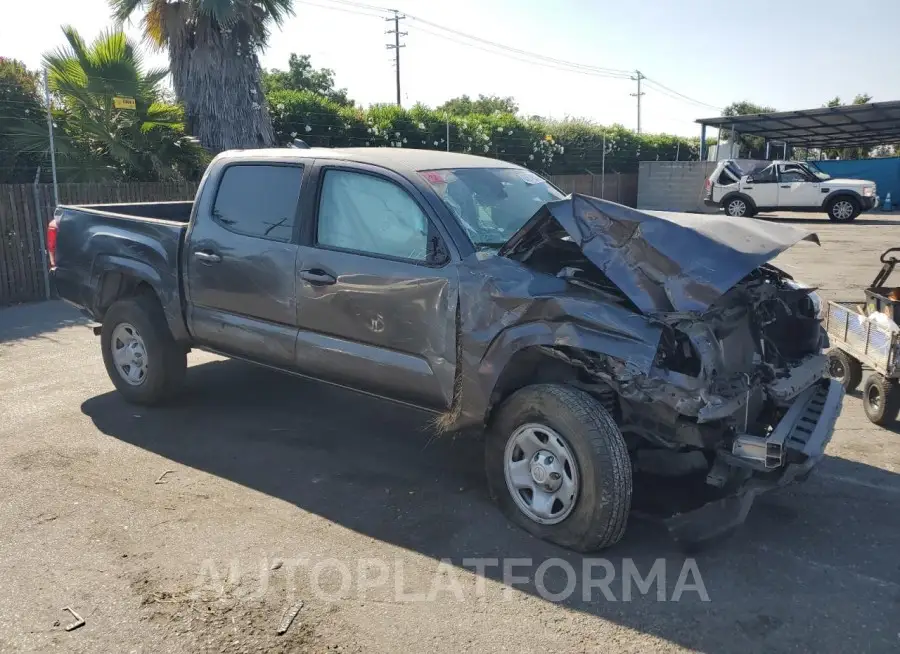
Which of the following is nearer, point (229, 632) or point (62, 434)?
point (229, 632)

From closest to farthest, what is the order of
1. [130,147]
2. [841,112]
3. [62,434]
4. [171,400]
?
[62,434], [171,400], [130,147], [841,112]

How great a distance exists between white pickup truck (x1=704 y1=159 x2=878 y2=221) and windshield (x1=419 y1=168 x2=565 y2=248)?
70.9 feet

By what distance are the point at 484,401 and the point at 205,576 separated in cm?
161

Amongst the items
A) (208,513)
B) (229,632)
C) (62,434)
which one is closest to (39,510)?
(208,513)

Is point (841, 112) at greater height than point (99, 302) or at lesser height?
greater

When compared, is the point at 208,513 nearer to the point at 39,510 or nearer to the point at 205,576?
the point at 205,576

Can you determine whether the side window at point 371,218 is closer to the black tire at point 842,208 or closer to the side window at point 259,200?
the side window at point 259,200

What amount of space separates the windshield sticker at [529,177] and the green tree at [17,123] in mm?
9208

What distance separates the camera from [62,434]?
17.7ft

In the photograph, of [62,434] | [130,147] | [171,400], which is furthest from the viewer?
[130,147]

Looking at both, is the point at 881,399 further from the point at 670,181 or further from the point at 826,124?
the point at 826,124

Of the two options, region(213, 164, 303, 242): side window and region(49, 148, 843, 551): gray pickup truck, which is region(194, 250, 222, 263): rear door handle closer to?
region(49, 148, 843, 551): gray pickup truck

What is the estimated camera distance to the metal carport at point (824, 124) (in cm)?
2661


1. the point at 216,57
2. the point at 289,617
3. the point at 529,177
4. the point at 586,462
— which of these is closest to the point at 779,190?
the point at 216,57
